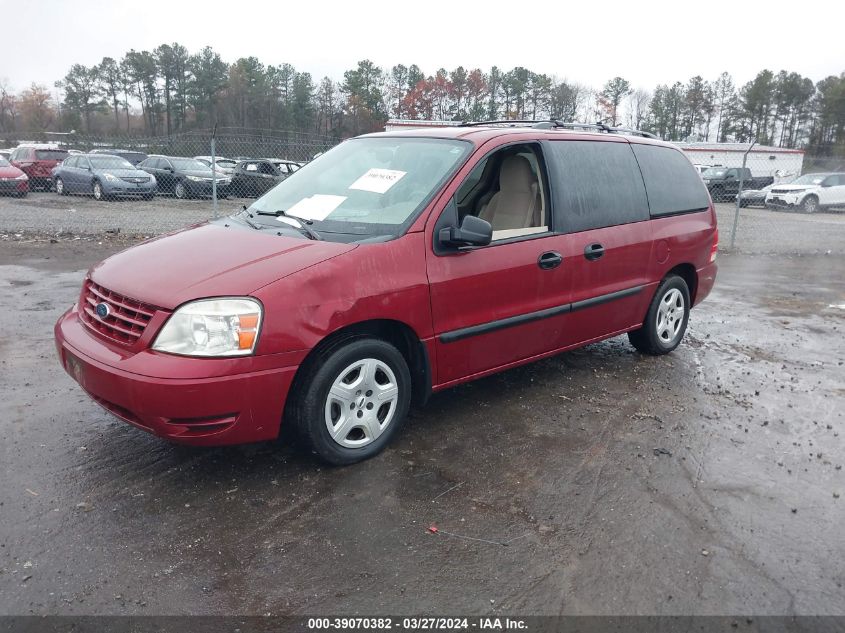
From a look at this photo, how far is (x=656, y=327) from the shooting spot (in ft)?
18.5

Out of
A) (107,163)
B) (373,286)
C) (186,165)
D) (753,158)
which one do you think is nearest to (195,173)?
(186,165)

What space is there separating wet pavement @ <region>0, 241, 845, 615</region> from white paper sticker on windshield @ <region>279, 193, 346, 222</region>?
4.52ft

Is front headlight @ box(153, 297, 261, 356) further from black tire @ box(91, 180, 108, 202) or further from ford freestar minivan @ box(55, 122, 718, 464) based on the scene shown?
black tire @ box(91, 180, 108, 202)

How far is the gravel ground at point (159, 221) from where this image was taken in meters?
13.2

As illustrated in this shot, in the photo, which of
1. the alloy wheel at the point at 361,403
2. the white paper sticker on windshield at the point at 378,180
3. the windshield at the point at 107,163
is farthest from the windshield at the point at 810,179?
the alloy wheel at the point at 361,403

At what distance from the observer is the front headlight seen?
10.1ft

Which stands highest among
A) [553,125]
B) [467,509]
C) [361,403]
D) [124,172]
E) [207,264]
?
[553,125]

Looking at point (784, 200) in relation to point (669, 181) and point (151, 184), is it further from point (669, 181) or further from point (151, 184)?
point (669, 181)

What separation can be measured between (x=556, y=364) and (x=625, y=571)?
2787 mm

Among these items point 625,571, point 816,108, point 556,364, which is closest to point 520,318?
point 556,364

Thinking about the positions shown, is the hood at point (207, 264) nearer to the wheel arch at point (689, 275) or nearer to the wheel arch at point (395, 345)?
the wheel arch at point (395, 345)

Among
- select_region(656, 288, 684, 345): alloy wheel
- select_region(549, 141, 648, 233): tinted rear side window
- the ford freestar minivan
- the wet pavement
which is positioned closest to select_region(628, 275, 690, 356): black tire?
select_region(656, 288, 684, 345): alloy wheel

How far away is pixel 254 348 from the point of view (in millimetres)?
3113

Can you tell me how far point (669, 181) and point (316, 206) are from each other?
313cm
